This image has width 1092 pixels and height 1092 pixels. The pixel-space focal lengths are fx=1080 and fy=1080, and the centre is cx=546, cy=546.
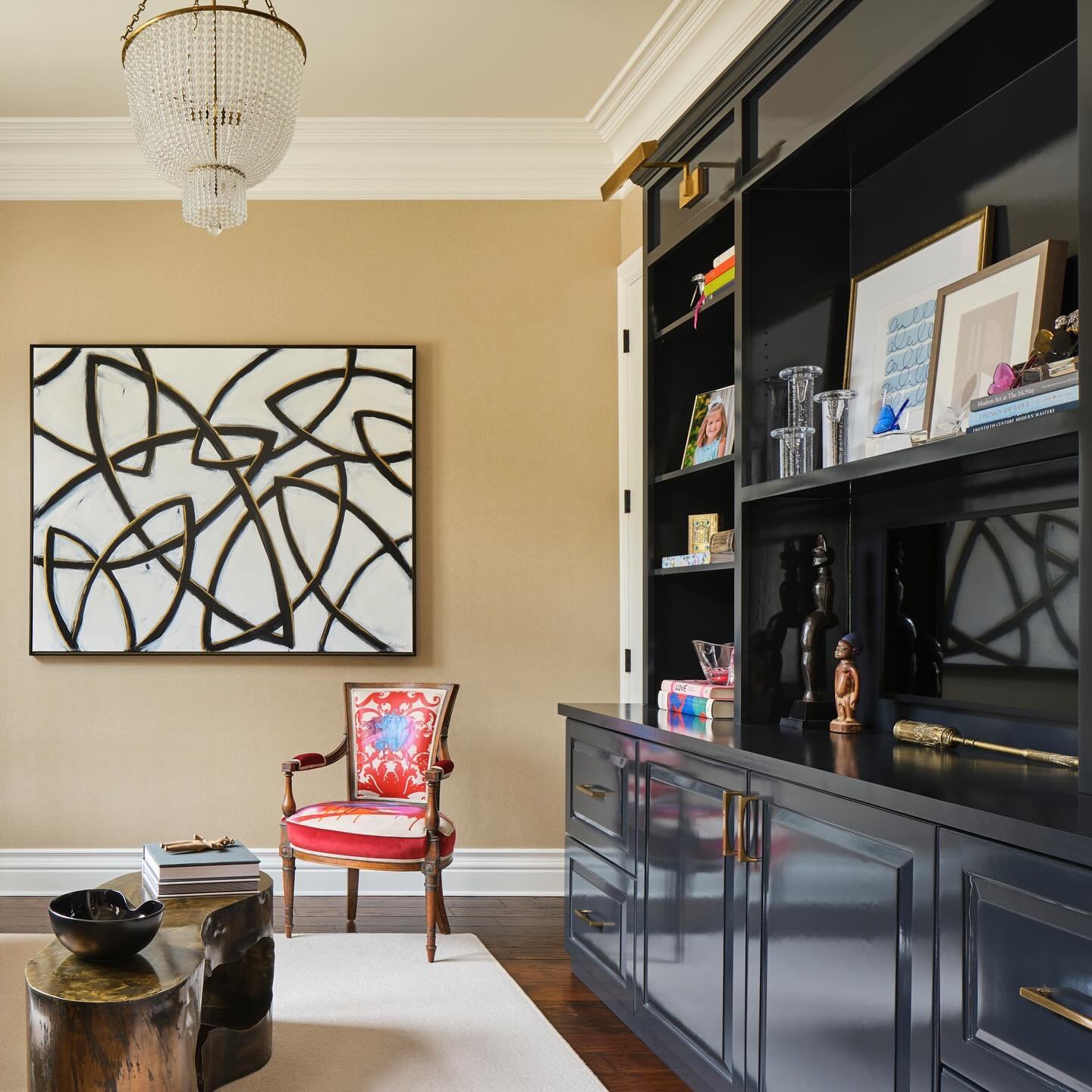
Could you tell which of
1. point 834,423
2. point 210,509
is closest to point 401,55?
point 210,509

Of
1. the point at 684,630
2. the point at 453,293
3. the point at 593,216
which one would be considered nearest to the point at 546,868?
the point at 684,630

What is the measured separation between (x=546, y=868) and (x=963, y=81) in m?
3.21

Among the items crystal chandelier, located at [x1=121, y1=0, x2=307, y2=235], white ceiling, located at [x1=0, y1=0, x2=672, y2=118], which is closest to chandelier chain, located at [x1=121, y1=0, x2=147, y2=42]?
crystal chandelier, located at [x1=121, y1=0, x2=307, y2=235]

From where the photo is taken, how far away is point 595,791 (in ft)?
10.1

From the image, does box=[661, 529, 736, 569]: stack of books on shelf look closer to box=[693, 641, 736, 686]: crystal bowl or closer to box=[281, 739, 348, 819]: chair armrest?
box=[693, 641, 736, 686]: crystal bowl

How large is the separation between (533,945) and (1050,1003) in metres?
2.53

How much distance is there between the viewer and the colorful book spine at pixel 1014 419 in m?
1.70

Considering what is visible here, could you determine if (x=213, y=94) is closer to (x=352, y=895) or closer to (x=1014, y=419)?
(x=1014, y=419)

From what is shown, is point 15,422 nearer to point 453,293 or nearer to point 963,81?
point 453,293

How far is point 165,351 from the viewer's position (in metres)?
4.33

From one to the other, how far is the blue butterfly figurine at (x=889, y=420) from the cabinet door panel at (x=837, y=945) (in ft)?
2.81

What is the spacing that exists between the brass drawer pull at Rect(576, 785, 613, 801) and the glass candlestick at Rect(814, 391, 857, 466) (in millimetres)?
1096

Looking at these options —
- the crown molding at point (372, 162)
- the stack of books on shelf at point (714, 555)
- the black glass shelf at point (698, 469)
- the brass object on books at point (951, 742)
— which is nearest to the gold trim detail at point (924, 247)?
the black glass shelf at point (698, 469)

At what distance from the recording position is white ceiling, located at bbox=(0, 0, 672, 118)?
3465mm
